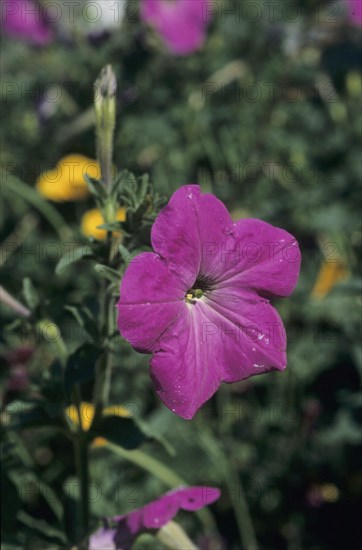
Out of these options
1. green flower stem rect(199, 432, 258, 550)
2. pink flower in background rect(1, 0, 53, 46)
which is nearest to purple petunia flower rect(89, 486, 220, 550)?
green flower stem rect(199, 432, 258, 550)

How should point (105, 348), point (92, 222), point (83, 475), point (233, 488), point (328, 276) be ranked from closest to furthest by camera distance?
1. point (105, 348)
2. point (83, 475)
3. point (233, 488)
4. point (328, 276)
5. point (92, 222)

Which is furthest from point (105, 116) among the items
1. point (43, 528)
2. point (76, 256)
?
point (43, 528)

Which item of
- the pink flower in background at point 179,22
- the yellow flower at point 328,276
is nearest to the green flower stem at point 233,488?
the yellow flower at point 328,276

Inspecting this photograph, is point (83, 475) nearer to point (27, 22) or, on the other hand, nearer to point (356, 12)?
point (356, 12)

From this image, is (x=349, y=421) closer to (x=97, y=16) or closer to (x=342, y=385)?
(x=342, y=385)

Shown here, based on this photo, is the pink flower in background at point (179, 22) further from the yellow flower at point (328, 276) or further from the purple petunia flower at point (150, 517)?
the purple petunia flower at point (150, 517)

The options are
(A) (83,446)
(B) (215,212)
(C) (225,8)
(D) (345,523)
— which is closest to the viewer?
(B) (215,212)

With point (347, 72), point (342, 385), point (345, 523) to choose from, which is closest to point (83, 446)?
point (345, 523)
